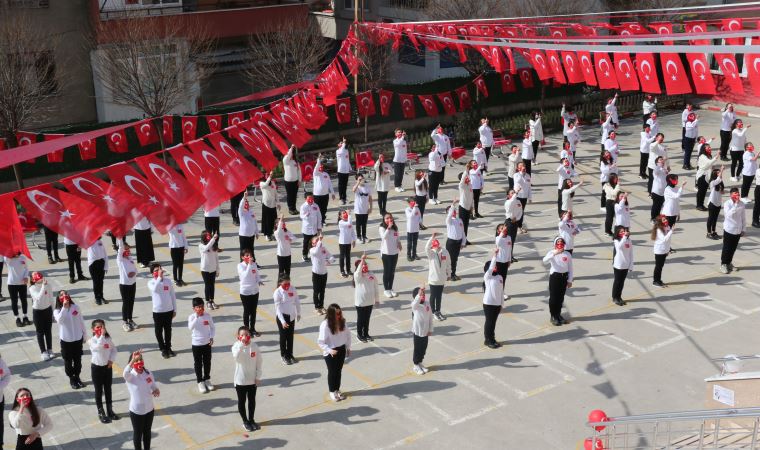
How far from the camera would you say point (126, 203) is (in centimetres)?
1154

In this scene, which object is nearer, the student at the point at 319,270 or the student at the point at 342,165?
the student at the point at 319,270

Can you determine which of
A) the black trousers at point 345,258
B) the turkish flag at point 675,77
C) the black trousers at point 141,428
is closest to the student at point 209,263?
the black trousers at point 345,258

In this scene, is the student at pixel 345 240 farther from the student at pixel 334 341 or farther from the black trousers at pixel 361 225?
the student at pixel 334 341

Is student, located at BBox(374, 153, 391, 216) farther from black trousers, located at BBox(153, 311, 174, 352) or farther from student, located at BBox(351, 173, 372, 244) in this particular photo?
black trousers, located at BBox(153, 311, 174, 352)

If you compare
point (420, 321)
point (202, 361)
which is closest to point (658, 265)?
point (420, 321)

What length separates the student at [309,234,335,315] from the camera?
16.3 meters

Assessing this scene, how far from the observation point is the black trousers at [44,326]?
15008 millimetres

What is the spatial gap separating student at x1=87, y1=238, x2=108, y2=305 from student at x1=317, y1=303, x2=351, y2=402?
646 cm

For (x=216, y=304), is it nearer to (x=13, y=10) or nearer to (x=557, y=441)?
(x=557, y=441)

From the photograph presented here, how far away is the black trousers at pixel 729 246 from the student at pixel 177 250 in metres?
11.8

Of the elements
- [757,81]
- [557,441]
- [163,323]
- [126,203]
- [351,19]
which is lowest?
[557,441]

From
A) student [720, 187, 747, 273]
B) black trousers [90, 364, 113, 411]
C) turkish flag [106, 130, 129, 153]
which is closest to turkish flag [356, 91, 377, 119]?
turkish flag [106, 130, 129, 153]

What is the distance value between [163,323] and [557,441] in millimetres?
7093

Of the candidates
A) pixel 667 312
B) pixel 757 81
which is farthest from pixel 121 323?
pixel 757 81
